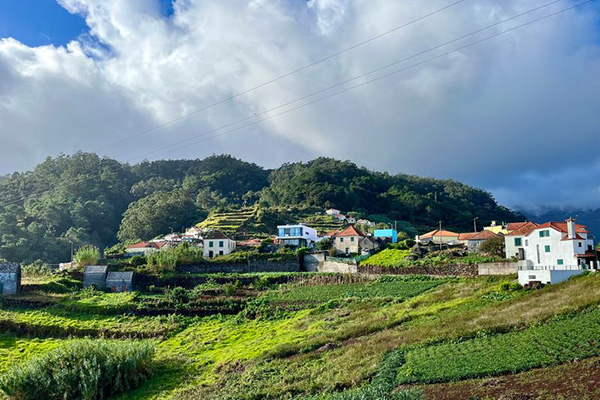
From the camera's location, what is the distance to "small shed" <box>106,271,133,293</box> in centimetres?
→ 4984

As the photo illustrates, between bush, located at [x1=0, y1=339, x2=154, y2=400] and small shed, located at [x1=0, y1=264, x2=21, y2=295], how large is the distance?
836 inches

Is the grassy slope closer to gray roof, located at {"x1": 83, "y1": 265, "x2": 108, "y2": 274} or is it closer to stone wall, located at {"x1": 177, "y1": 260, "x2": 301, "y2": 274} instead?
gray roof, located at {"x1": 83, "y1": 265, "x2": 108, "y2": 274}

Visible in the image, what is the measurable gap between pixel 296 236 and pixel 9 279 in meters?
35.8

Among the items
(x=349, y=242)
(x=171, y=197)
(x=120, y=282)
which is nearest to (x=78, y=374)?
(x=120, y=282)

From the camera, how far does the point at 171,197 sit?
4043 inches

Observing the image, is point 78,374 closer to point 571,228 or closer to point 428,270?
point 428,270

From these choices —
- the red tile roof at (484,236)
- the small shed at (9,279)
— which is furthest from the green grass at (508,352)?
the small shed at (9,279)

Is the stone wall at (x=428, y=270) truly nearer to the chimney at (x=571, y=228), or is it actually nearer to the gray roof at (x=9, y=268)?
the chimney at (x=571, y=228)

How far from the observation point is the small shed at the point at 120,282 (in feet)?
164

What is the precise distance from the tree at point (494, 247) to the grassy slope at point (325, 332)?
11425 millimetres


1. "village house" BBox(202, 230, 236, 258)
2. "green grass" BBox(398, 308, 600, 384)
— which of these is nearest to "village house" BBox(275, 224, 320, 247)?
"village house" BBox(202, 230, 236, 258)

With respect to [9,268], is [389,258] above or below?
below

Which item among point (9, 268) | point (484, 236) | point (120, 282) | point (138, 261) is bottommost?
point (120, 282)

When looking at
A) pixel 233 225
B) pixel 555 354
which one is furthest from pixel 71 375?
pixel 233 225
